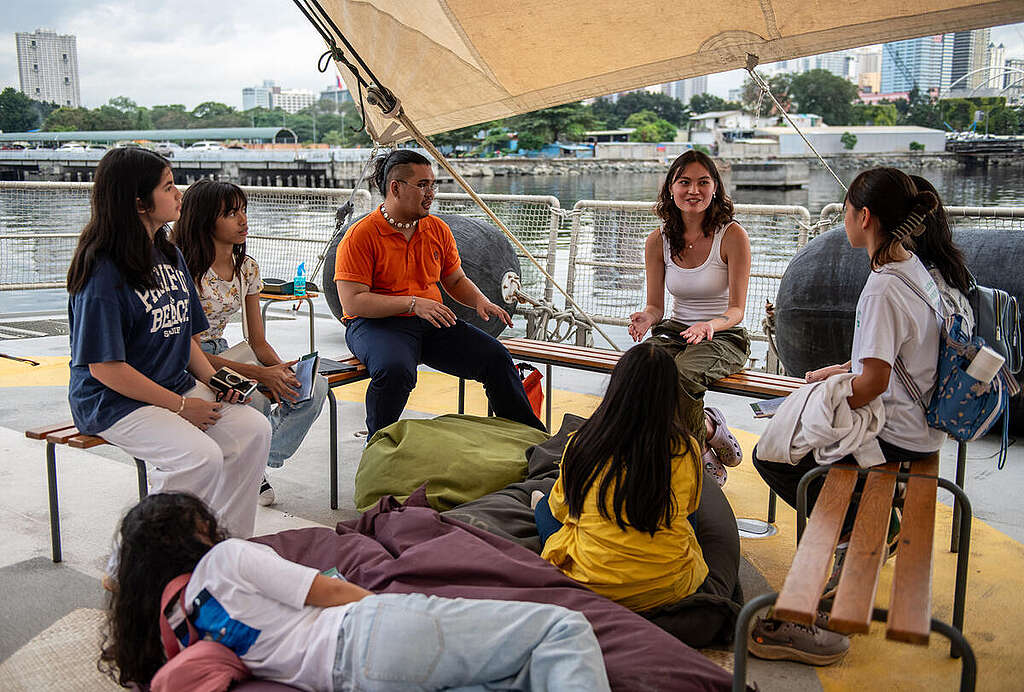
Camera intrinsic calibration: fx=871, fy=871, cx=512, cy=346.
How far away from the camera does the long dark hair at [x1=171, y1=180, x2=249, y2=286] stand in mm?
3869

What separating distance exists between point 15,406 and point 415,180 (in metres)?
3.17

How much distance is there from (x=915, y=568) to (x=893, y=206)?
50.1 inches

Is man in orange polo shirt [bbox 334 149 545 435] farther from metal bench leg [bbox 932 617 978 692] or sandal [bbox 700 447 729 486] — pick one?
metal bench leg [bbox 932 617 978 692]

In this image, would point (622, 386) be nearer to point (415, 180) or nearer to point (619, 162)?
point (415, 180)

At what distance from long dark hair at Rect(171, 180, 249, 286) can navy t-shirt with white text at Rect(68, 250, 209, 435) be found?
0.46m

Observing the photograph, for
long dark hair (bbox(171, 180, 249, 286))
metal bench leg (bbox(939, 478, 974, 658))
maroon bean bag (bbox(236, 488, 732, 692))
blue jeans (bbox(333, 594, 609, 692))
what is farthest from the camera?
long dark hair (bbox(171, 180, 249, 286))

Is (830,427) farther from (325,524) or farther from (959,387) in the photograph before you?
(325,524)

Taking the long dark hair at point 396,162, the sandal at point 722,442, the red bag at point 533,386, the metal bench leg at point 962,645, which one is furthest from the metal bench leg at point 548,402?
the metal bench leg at point 962,645

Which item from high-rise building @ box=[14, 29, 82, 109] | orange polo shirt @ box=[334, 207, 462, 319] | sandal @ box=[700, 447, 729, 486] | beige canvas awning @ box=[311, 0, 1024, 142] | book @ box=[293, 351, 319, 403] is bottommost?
sandal @ box=[700, 447, 729, 486]

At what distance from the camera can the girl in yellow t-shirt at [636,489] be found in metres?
2.61

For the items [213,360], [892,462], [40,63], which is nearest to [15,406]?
[213,360]

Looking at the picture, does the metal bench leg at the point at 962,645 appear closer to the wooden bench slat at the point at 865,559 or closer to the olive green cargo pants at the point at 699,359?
the wooden bench slat at the point at 865,559

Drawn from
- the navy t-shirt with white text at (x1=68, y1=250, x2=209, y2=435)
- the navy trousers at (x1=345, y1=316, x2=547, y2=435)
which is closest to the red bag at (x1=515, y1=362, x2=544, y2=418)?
the navy trousers at (x1=345, y1=316, x2=547, y2=435)

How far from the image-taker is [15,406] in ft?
18.4
